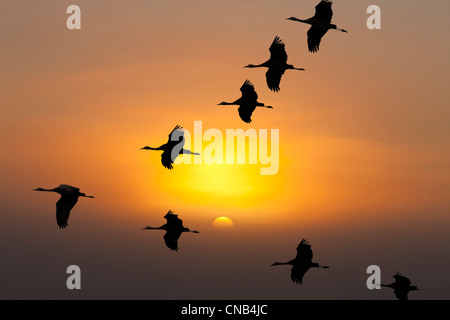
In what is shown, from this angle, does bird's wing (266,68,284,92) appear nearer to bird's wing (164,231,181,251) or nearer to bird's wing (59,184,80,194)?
bird's wing (164,231,181,251)

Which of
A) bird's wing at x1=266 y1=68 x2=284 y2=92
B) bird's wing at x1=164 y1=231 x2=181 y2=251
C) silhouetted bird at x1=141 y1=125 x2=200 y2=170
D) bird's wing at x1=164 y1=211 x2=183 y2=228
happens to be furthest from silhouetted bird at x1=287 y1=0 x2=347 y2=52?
bird's wing at x1=164 y1=231 x2=181 y2=251

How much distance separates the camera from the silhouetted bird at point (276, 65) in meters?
39.5

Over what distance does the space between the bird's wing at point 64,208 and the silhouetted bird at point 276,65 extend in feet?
37.6

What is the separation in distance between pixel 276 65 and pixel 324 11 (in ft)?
13.7

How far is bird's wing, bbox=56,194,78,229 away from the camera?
132 feet

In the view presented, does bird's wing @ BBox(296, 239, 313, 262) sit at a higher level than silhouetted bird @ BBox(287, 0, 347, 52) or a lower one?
lower

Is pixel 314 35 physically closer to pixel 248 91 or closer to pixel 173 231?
pixel 248 91

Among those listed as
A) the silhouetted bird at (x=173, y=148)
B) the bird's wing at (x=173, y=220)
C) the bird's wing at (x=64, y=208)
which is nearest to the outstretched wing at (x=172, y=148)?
the silhouetted bird at (x=173, y=148)

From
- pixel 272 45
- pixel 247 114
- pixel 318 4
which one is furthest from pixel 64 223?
pixel 318 4
